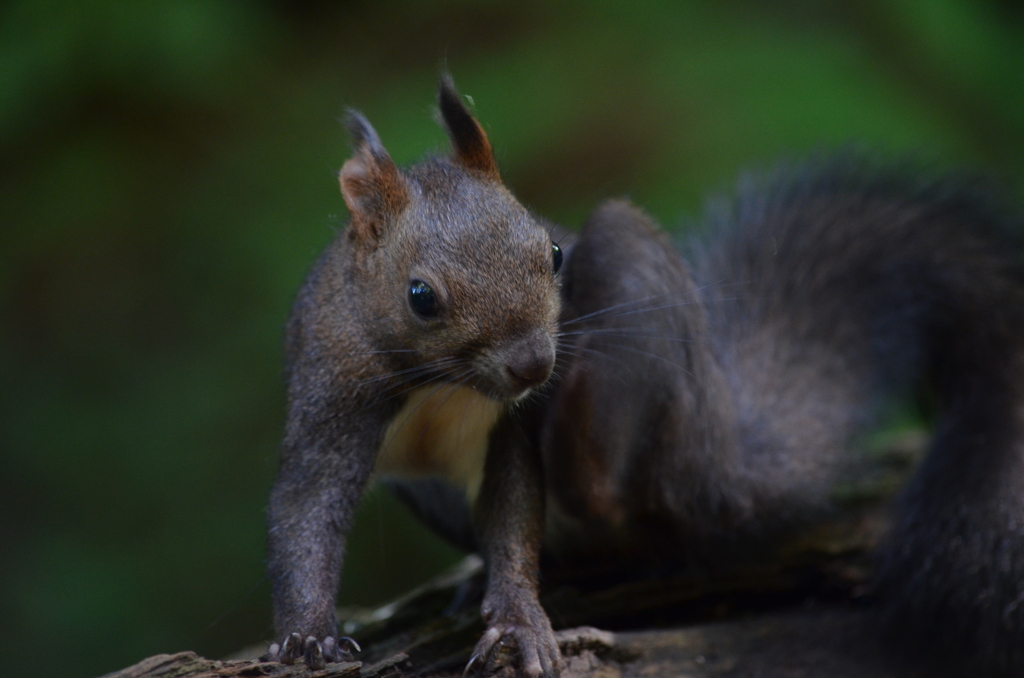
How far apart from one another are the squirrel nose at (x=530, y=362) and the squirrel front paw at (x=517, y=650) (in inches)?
24.1

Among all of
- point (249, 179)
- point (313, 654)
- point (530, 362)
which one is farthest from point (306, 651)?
point (249, 179)

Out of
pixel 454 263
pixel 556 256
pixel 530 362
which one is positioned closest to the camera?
pixel 530 362

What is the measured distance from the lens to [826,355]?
3264 millimetres

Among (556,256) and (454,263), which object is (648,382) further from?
(454,263)

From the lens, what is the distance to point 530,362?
2.03m

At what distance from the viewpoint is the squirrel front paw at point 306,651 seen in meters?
2.12

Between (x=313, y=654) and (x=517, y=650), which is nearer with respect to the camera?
(x=313, y=654)

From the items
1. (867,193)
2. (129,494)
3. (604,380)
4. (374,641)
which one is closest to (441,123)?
(604,380)

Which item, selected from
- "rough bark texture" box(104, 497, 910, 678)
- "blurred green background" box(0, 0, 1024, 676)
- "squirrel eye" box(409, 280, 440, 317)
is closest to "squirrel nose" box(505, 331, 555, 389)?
"squirrel eye" box(409, 280, 440, 317)

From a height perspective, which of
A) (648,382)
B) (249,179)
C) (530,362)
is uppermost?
(249,179)

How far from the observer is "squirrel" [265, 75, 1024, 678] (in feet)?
7.34

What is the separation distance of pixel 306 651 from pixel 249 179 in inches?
103

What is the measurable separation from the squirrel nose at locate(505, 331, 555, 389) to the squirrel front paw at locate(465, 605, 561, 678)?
612mm

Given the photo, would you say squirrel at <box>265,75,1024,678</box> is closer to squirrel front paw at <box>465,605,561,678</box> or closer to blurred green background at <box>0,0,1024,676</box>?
squirrel front paw at <box>465,605,561,678</box>
